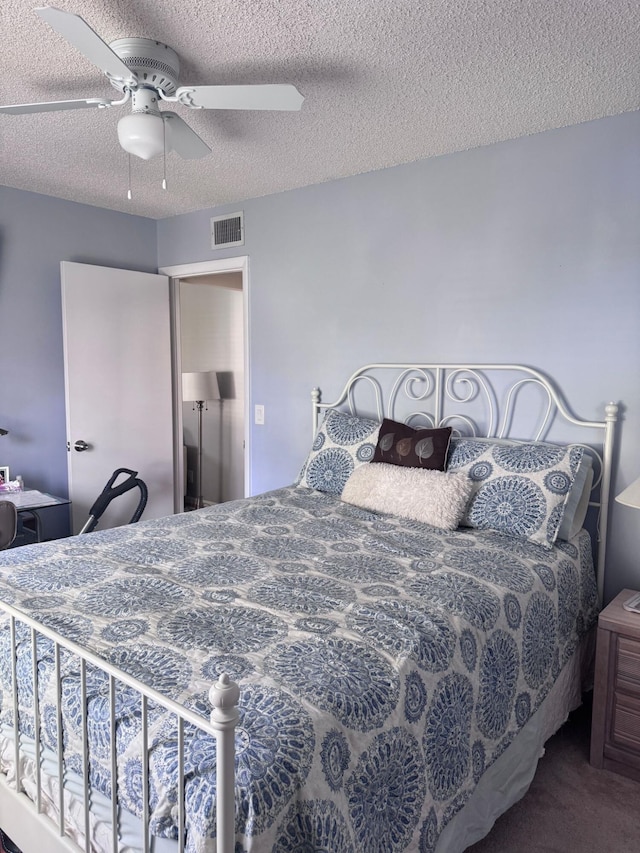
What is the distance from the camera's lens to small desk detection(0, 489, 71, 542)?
9.84 feet

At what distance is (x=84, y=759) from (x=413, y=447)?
1.84 m

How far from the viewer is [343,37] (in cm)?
178

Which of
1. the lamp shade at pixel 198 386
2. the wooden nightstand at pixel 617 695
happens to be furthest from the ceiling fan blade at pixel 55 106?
the lamp shade at pixel 198 386

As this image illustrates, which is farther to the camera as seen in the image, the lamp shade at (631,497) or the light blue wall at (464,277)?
the light blue wall at (464,277)

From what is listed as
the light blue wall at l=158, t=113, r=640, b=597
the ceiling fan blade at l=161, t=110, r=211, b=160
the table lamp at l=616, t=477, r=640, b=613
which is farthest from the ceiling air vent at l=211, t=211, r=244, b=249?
→ the table lamp at l=616, t=477, r=640, b=613

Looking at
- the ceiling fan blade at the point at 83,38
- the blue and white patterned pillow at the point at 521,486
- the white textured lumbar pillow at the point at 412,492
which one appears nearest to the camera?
the ceiling fan blade at the point at 83,38

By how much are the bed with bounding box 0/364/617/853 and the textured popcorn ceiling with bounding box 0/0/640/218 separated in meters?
1.11

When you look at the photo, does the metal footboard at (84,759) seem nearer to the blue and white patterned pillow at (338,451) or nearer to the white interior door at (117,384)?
the blue and white patterned pillow at (338,451)

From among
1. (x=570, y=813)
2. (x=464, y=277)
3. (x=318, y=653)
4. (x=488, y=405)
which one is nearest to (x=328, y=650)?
(x=318, y=653)

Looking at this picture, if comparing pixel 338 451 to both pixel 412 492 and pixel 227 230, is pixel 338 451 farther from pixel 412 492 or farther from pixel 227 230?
pixel 227 230

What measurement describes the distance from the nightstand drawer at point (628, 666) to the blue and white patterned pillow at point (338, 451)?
1323 mm

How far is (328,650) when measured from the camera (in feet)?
4.42

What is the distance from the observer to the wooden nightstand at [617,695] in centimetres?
199

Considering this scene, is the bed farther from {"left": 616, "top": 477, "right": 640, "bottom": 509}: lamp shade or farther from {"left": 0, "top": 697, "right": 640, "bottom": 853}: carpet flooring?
{"left": 616, "top": 477, "right": 640, "bottom": 509}: lamp shade
